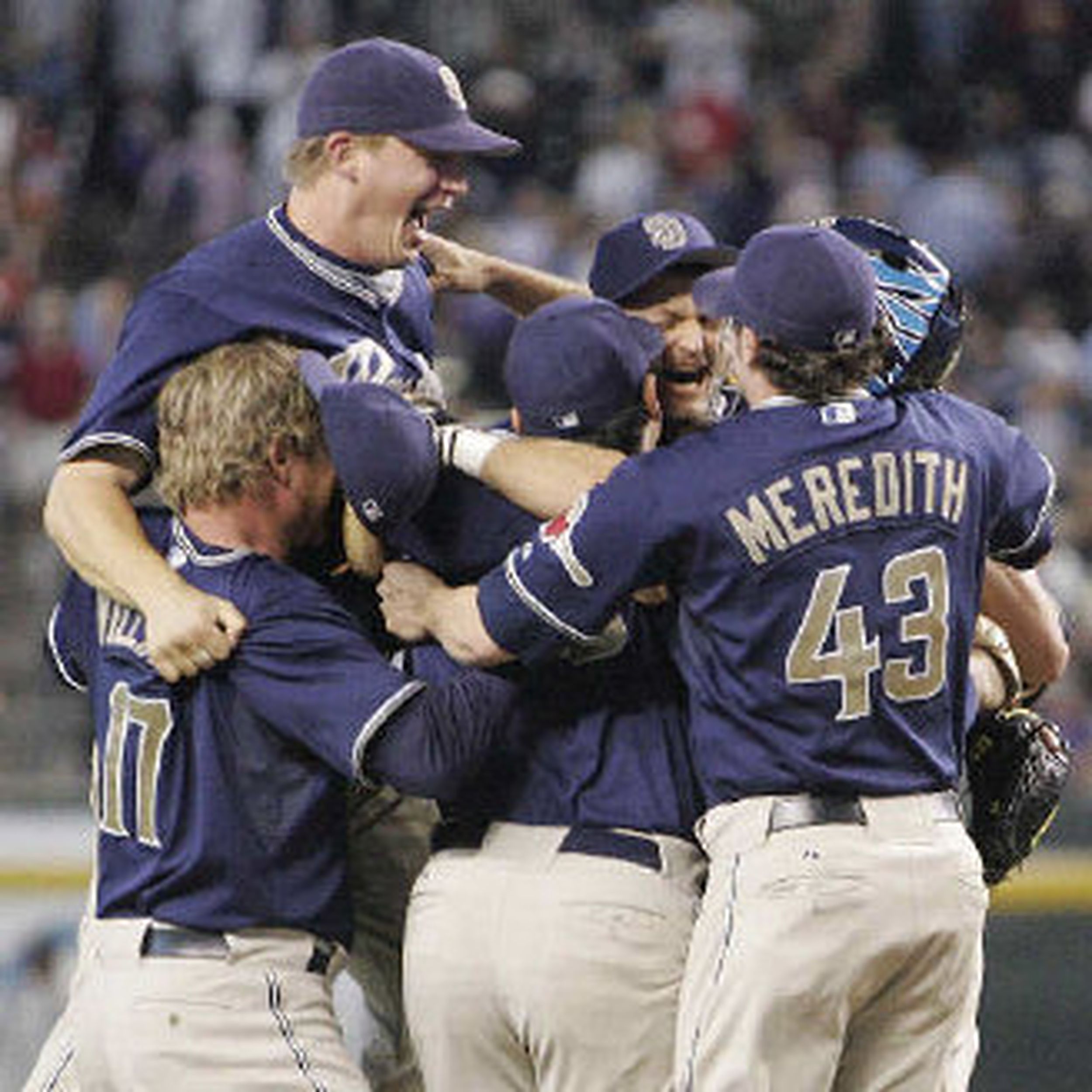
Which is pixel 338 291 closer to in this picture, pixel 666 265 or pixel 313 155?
pixel 313 155

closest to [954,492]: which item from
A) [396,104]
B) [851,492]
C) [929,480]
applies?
[929,480]

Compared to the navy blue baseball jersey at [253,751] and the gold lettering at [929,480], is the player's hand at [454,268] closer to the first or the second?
the navy blue baseball jersey at [253,751]

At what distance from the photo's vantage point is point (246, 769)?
4.22 meters

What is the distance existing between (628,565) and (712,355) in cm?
75

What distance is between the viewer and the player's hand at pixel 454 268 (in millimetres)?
5262

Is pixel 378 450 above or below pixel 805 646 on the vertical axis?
above

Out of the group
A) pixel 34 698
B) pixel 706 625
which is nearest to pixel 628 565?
pixel 706 625

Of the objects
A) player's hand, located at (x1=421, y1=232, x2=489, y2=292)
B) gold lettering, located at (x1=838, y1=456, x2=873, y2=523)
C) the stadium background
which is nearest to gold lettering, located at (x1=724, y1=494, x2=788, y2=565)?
gold lettering, located at (x1=838, y1=456, x2=873, y2=523)

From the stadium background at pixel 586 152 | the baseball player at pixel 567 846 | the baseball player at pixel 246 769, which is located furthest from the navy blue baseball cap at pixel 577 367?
the stadium background at pixel 586 152

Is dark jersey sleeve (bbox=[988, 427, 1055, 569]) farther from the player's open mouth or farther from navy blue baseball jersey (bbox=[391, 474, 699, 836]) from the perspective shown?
the player's open mouth

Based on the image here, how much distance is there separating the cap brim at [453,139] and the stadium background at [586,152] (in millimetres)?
5441

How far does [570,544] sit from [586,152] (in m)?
9.35

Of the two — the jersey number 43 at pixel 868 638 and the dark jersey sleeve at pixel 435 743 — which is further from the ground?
the jersey number 43 at pixel 868 638

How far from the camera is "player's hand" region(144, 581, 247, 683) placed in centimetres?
415
